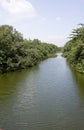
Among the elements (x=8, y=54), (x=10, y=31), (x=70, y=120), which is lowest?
(x=70, y=120)

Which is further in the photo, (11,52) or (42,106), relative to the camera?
(11,52)

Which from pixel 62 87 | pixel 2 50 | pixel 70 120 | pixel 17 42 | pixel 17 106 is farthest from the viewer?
pixel 17 42

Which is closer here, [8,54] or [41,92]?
[41,92]

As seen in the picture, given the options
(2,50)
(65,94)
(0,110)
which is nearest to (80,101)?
(65,94)

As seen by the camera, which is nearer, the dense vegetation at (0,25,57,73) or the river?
the river

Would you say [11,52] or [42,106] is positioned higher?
[11,52]

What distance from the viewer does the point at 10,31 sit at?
58688 millimetres

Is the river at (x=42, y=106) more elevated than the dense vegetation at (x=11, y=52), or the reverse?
the dense vegetation at (x=11, y=52)

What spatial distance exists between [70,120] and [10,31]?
40958mm

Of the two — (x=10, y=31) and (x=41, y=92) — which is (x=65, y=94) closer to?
(x=41, y=92)

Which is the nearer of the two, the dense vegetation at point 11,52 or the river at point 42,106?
the river at point 42,106

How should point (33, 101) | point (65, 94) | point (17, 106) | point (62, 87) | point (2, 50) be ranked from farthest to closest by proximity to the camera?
1. point (2, 50)
2. point (62, 87)
3. point (65, 94)
4. point (33, 101)
5. point (17, 106)

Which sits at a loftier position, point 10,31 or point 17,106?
point 10,31

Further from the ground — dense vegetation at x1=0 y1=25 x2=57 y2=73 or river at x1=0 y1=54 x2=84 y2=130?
dense vegetation at x1=0 y1=25 x2=57 y2=73
